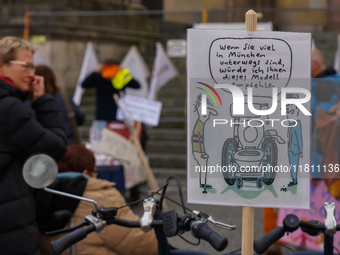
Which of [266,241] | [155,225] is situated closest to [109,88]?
[155,225]

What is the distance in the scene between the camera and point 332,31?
1027 cm

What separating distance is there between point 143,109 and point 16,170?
3663mm

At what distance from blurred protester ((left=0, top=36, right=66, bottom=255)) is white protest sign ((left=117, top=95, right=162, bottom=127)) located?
136 inches

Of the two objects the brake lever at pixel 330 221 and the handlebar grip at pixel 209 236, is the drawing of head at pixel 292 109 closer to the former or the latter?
the brake lever at pixel 330 221

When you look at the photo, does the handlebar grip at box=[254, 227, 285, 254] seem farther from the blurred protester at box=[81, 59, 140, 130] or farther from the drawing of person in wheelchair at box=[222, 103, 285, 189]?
the blurred protester at box=[81, 59, 140, 130]

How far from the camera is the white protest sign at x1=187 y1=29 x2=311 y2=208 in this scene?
1.86 m

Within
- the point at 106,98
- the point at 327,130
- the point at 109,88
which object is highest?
the point at 109,88

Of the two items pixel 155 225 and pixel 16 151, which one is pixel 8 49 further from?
pixel 155 225

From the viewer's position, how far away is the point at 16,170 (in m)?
2.43

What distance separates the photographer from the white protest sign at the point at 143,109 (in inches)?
236

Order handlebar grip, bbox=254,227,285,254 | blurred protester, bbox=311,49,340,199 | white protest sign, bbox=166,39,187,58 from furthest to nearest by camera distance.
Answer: white protest sign, bbox=166,39,187,58 < blurred protester, bbox=311,49,340,199 < handlebar grip, bbox=254,227,285,254

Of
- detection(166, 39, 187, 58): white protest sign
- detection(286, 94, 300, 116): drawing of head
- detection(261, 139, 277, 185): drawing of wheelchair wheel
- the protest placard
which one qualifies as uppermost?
detection(166, 39, 187, 58): white protest sign

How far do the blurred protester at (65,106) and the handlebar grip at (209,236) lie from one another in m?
2.83

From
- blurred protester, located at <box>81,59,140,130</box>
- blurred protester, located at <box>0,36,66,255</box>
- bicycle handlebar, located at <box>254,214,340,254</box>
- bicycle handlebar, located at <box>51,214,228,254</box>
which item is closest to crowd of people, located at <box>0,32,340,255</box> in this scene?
blurred protester, located at <box>0,36,66,255</box>
